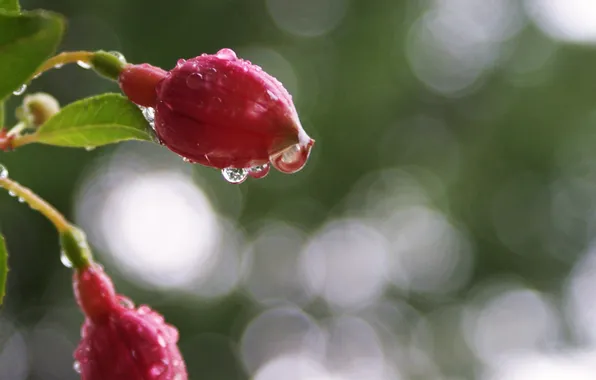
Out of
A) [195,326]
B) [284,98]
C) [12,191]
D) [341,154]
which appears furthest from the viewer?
[341,154]

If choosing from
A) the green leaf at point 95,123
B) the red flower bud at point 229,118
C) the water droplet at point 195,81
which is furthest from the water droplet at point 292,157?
the green leaf at point 95,123

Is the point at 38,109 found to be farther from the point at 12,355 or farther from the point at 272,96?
the point at 12,355

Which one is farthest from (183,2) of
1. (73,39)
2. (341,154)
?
(341,154)

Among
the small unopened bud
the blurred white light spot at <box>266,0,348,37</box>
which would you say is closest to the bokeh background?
the blurred white light spot at <box>266,0,348,37</box>

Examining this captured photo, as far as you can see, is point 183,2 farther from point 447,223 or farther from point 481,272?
point 481,272

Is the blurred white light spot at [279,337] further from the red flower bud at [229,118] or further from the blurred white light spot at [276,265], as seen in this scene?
the red flower bud at [229,118]

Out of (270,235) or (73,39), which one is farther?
(270,235)
